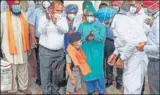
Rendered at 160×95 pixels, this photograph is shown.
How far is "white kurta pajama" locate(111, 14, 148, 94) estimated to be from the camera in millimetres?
5922

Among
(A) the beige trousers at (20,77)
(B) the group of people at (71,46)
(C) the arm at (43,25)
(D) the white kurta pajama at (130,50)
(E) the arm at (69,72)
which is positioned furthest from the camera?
(A) the beige trousers at (20,77)

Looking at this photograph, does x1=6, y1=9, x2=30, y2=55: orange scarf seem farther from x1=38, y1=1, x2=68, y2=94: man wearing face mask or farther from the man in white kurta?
the man in white kurta

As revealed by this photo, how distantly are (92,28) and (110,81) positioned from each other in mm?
1529

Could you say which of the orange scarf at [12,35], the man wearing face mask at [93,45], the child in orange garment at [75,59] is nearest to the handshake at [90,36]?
the man wearing face mask at [93,45]

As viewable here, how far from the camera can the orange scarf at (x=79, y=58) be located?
6602 mm

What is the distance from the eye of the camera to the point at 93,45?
6984 millimetres

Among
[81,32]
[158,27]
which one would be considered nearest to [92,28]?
[81,32]

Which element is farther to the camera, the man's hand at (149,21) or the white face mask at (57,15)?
the white face mask at (57,15)

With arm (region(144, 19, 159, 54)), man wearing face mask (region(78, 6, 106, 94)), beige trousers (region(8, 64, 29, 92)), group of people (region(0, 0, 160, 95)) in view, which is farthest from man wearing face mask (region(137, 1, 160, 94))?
beige trousers (region(8, 64, 29, 92))

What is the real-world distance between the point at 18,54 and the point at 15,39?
10.8 inches

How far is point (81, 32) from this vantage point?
6.87 metres

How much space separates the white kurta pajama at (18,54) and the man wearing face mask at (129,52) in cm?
176

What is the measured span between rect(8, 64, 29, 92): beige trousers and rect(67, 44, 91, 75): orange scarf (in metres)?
1.19

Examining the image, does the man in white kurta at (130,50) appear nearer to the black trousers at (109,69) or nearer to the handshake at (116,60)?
the handshake at (116,60)
